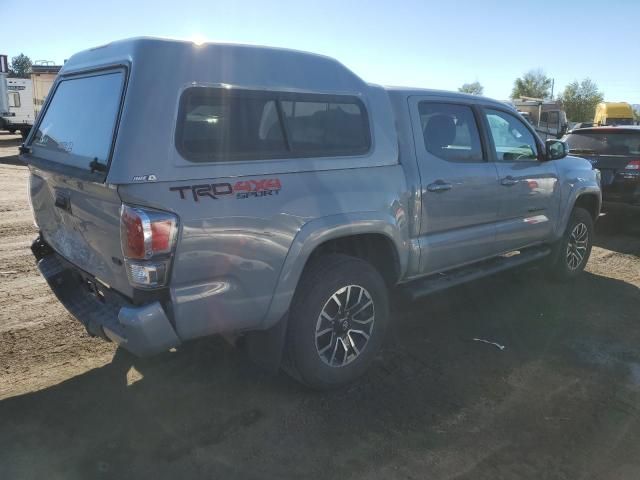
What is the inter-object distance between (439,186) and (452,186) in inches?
7.0

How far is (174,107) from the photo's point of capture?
8.75 feet

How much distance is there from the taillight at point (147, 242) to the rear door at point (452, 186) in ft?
6.57

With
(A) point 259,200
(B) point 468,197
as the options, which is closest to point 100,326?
(A) point 259,200

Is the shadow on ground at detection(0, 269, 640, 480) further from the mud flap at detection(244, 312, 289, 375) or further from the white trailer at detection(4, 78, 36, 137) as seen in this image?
the white trailer at detection(4, 78, 36, 137)

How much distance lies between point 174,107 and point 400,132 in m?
1.77

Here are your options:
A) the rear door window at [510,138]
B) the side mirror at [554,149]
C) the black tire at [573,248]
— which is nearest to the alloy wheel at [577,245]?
the black tire at [573,248]

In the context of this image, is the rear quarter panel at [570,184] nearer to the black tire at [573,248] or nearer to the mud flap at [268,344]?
the black tire at [573,248]

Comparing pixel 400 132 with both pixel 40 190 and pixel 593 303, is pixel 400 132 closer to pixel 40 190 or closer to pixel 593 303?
pixel 40 190

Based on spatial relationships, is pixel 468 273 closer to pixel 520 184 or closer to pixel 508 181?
pixel 508 181

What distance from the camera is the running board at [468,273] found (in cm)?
412

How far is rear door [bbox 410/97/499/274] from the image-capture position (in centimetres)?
398

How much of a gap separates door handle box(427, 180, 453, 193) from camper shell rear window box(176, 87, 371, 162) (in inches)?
25.9

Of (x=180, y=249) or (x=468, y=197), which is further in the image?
(x=468, y=197)

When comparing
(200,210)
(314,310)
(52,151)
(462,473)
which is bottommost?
(462,473)
